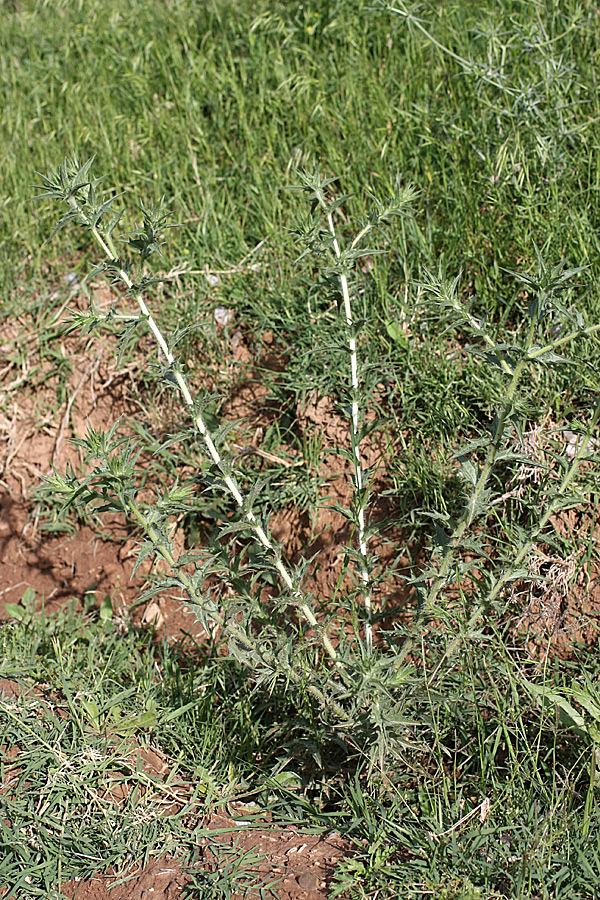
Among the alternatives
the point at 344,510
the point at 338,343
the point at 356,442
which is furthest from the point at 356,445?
the point at 338,343

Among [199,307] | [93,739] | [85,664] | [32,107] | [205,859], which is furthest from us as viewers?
[32,107]

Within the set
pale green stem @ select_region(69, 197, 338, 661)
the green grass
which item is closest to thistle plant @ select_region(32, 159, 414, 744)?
pale green stem @ select_region(69, 197, 338, 661)

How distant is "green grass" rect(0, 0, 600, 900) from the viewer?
218cm

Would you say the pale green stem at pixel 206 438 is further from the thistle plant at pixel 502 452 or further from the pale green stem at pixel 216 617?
the thistle plant at pixel 502 452

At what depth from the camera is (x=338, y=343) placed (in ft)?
7.84

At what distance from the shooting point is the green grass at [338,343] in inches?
85.8

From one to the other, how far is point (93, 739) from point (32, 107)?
11.7 ft

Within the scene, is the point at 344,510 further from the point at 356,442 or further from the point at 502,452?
the point at 502,452

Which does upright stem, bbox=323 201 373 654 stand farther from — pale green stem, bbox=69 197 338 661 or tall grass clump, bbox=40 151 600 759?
pale green stem, bbox=69 197 338 661

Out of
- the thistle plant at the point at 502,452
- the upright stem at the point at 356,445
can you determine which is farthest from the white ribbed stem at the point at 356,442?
the thistle plant at the point at 502,452

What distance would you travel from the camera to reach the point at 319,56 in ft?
13.1

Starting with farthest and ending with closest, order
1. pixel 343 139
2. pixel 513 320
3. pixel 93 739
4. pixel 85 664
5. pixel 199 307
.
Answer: pixel 343 139
pixel 199 307
pixel 513 320
pixel 85 664
pixel 93 739

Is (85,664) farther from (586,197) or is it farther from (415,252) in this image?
(586,197)

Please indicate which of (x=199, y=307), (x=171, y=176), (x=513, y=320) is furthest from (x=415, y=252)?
(x=171, y=176)
